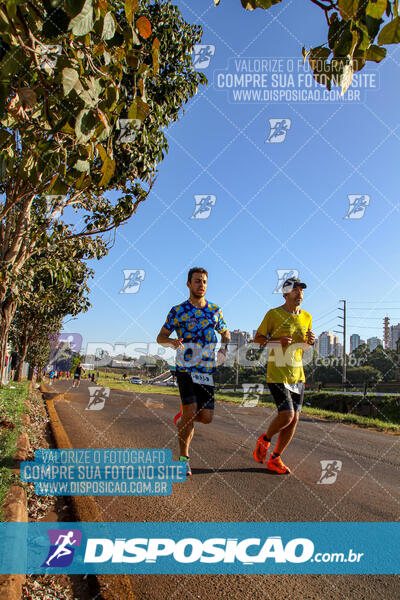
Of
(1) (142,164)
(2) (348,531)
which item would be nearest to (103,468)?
(2) (348,531)

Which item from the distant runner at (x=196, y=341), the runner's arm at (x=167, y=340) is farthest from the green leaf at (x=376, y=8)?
the runner's arm at (x=167, y=340)

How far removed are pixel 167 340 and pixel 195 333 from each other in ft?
0.90

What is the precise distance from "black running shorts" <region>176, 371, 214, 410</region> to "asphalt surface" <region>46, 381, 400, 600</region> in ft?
2.67

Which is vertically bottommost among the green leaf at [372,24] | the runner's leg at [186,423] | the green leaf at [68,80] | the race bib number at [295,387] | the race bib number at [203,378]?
the runner's leg at [186,423]

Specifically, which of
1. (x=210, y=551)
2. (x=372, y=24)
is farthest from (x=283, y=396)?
(x=372, y=24)

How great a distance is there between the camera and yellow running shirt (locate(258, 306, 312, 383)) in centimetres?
403

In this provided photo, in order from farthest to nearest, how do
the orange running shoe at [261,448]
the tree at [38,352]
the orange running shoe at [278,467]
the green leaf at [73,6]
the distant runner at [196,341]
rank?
the tree at [38,352] < the orange running shoe at [278,467] < the orange running shoe at [261,448] < the distant runner at [196,341] < the green leaf at [73,6]

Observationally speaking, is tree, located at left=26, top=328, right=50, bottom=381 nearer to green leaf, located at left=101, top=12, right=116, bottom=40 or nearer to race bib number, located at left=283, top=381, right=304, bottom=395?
A: race bib number, located at left=283, top=381, right=304, bottom=395

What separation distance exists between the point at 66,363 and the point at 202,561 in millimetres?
79190

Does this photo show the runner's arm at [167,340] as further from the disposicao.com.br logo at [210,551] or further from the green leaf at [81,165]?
the green leaf at [81,165]

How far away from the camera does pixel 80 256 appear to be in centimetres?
958

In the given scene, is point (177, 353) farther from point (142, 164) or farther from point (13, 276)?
point (13, 276)

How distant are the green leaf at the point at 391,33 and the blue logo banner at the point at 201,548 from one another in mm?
2764

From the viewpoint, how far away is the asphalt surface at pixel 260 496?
2438 mm
